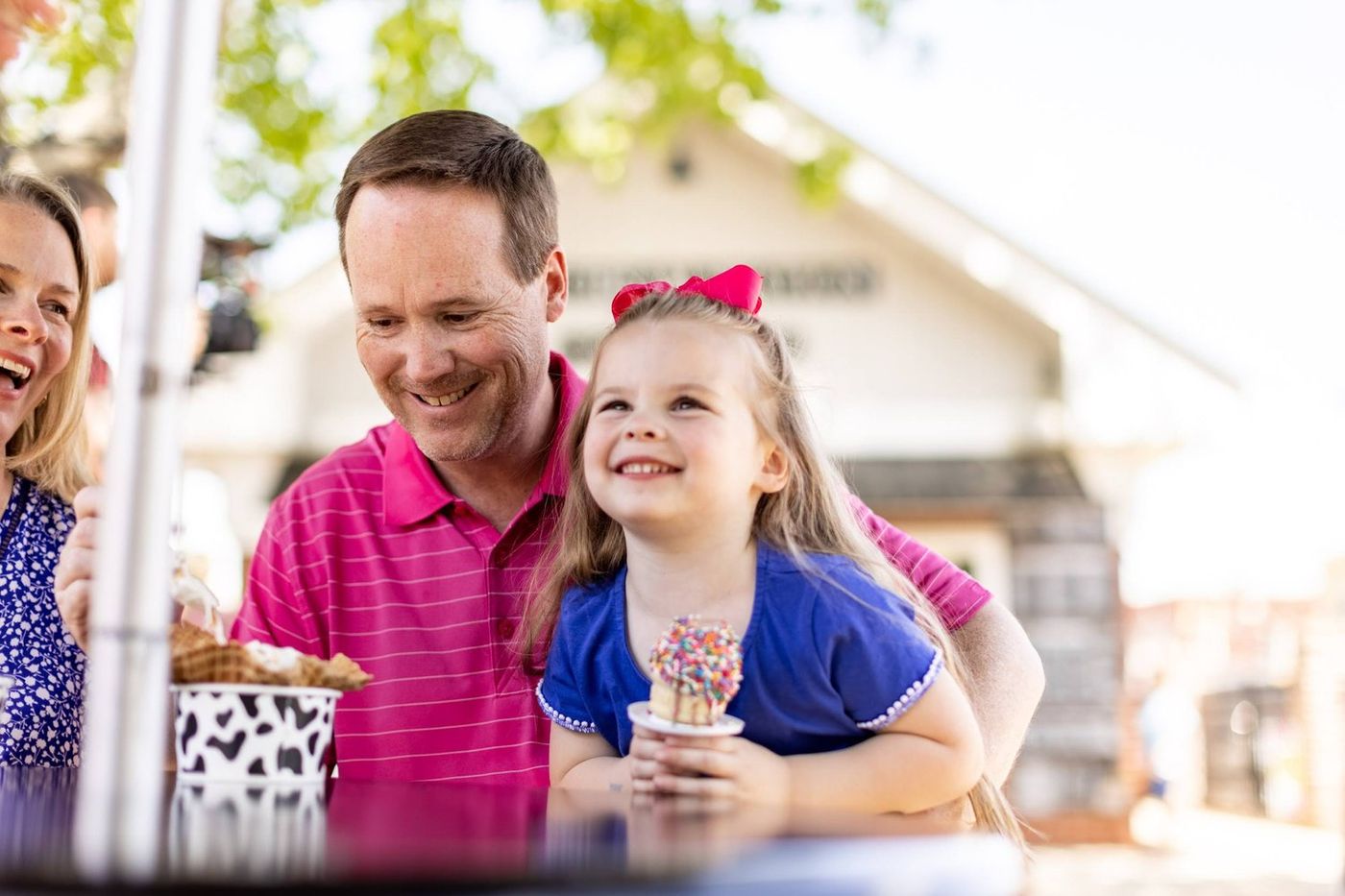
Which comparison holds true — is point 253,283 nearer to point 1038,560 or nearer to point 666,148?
point 666,148

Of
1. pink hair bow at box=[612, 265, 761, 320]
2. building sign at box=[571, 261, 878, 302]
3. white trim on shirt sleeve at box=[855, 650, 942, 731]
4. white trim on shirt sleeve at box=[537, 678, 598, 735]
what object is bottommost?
white trim on shirt sleeve at box=[537, 678, 598, 735]

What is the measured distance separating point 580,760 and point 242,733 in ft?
1.64

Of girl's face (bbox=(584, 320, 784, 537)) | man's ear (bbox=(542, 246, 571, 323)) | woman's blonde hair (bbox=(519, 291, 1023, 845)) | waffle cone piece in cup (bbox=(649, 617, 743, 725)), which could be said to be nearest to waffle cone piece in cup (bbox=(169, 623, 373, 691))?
waffle cone piece in cup (bbox=(649, 617, 743, 725))

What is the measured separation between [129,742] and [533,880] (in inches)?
11.5

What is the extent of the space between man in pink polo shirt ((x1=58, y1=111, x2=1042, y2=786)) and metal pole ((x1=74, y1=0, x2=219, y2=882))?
1295 millimetres

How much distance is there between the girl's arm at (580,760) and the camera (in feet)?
5.69

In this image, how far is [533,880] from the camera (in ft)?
2.60

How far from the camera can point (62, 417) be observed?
7.78 ft

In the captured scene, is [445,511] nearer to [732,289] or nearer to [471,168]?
[471,168]

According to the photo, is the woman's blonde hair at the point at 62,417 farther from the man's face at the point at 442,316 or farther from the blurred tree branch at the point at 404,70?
the blurred tree branch at the point at 404,70

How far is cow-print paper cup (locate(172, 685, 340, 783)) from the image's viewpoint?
4.74 feet

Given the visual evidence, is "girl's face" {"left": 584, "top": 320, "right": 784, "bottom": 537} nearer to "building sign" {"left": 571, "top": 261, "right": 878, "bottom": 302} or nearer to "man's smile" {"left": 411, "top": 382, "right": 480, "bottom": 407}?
"man's smile" {"left": 411, "top": 382, "right": 480, "bottom": 407}

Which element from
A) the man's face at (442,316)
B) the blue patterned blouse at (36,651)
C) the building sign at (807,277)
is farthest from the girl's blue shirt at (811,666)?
the building sign at (807,277)

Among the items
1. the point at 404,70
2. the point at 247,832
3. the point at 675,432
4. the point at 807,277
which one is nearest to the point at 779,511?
the point at 675,432
